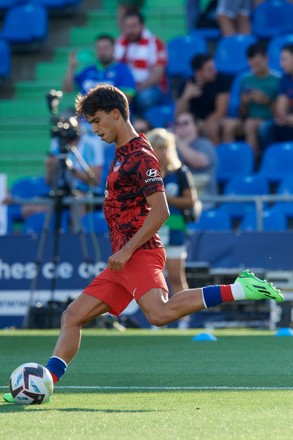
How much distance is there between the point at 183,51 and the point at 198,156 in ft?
12.6

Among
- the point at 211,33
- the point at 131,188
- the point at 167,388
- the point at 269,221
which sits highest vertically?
the point at 211,33

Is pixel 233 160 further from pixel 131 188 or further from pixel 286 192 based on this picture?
pixel 131 188

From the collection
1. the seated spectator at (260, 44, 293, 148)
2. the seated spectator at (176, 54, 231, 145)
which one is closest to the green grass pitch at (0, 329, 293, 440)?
the seated spectator at (260, 44, 293, 148)

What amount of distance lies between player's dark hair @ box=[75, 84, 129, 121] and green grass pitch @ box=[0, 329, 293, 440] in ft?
A: 5.82

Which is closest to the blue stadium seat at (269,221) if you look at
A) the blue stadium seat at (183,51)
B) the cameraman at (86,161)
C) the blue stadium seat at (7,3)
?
the cameraman at (86,161)

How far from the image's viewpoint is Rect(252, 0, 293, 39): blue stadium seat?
19609 mm

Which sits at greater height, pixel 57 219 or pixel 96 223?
pixel 57 219

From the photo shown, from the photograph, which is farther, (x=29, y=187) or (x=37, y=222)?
(x=29, y=187)

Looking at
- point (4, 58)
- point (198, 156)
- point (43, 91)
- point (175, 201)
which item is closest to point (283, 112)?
point (198, 156)

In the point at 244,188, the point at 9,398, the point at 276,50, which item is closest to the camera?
the point at 9,398

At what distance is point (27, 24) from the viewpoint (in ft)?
70.7

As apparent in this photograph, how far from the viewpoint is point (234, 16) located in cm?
1978

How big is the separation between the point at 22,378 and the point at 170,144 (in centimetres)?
655

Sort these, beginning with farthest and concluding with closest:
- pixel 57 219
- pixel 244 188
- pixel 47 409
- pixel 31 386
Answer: pixel 244 188 → pixel 57 219 → pixel 31 386 → pixel 47 409
